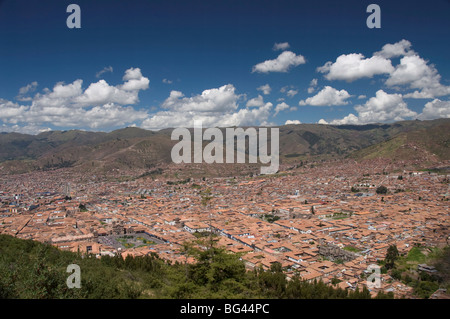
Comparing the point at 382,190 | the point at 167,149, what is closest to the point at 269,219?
the point at 382,190

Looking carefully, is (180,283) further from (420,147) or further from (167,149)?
(167,149)

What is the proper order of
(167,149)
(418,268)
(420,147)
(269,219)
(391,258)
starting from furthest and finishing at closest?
(167,149)
(420,147)
(269,219)
(391,258)
(418,268)

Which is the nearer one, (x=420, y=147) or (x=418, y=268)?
(x=418, y=268)

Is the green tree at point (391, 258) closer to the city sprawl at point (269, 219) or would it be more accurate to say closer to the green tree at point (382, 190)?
the city sprawl at point (269, 219)

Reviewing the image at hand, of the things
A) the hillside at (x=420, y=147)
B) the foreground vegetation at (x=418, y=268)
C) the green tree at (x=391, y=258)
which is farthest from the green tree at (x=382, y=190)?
the green tree at (x=391, y=258)

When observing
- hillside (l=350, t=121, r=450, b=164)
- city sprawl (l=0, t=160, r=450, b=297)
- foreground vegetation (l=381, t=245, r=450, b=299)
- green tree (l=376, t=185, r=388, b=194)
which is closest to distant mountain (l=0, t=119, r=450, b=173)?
hillside (l=350, t=121, r=450, b=164)

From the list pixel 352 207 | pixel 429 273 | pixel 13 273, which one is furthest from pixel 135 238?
pixel 352 207

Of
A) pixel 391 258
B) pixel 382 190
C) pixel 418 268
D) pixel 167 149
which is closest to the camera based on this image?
pixel 418 268

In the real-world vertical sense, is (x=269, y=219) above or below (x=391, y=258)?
below
